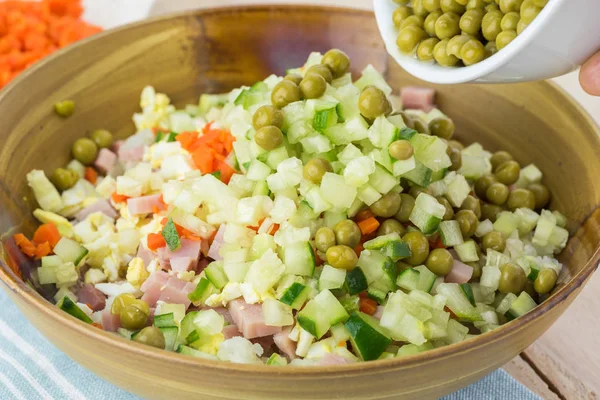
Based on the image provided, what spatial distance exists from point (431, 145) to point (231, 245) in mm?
909

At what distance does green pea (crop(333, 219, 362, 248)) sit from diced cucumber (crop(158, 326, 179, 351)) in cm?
68

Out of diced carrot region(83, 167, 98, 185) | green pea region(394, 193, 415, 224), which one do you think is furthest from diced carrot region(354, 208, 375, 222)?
diced carrot region(83, 167, 98, 185)

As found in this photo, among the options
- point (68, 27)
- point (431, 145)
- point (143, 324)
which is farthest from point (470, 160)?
point (68, 27)

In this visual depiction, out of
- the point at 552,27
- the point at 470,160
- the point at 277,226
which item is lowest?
the point at 470,160

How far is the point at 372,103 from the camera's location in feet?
9.05

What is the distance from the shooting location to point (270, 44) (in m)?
3.92

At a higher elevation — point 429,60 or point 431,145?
point 429,60

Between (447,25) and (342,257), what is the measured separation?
980 millimetres

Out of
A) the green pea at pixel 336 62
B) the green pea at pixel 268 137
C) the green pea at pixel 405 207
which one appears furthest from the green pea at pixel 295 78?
the green pea at pixel 405 207

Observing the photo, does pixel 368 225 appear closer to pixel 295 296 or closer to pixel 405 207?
pixel 405 207

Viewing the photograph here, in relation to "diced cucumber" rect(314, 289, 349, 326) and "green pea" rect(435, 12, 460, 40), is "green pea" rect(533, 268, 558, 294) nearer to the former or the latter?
"diced cucumber" rect(314, 289, 349, 326)

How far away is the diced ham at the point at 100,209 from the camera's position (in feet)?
10.5

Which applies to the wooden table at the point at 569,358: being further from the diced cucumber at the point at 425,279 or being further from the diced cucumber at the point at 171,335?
the diced cucumber at the point at 171,335

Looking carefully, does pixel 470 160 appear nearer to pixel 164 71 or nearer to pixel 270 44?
pixel 270 44
